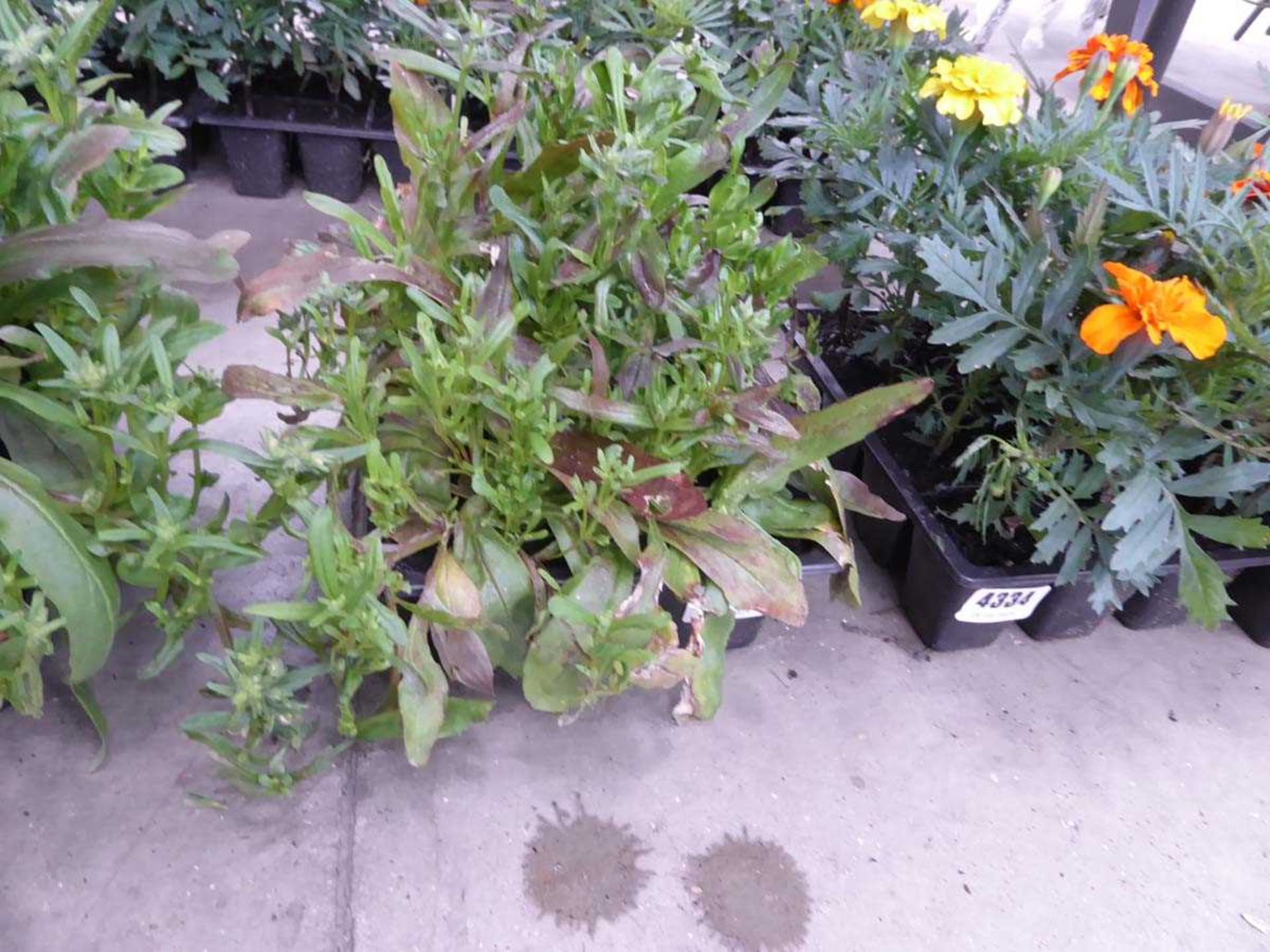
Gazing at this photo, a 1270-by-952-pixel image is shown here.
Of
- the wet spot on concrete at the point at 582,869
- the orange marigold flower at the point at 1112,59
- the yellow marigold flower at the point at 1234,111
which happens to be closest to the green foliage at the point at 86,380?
the wet spot on concrete at the point at 582,869

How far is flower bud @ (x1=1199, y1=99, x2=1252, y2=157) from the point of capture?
48.9 inches

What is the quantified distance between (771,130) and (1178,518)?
5.17 feet

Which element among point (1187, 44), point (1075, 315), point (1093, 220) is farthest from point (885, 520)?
point (1187, 44)

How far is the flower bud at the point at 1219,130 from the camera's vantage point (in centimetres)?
124

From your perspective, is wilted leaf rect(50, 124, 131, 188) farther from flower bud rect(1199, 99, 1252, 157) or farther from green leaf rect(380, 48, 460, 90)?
flower bud rect(1199, 99, 1252, 157)

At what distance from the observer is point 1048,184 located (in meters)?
1.12

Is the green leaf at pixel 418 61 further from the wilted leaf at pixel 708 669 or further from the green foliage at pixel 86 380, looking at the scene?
the wilted leaf at pixel 708 669

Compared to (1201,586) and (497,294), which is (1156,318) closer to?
(1201,586)

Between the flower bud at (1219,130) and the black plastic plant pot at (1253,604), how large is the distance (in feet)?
1.99

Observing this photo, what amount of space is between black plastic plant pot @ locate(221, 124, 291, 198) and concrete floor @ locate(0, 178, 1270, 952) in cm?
130

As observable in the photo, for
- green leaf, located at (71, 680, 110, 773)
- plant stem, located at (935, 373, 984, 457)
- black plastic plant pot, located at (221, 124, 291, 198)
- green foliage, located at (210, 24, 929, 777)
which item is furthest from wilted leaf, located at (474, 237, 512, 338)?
black plastic plant pot, located at (221, 124, 291, 198)

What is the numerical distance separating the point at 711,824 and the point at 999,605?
48cm

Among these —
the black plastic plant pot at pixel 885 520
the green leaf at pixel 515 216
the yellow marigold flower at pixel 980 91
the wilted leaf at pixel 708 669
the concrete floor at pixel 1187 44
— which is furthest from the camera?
the concrete floor at pixel 1187 44

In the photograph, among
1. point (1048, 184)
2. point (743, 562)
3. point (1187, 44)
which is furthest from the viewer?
point (1187, 44)
